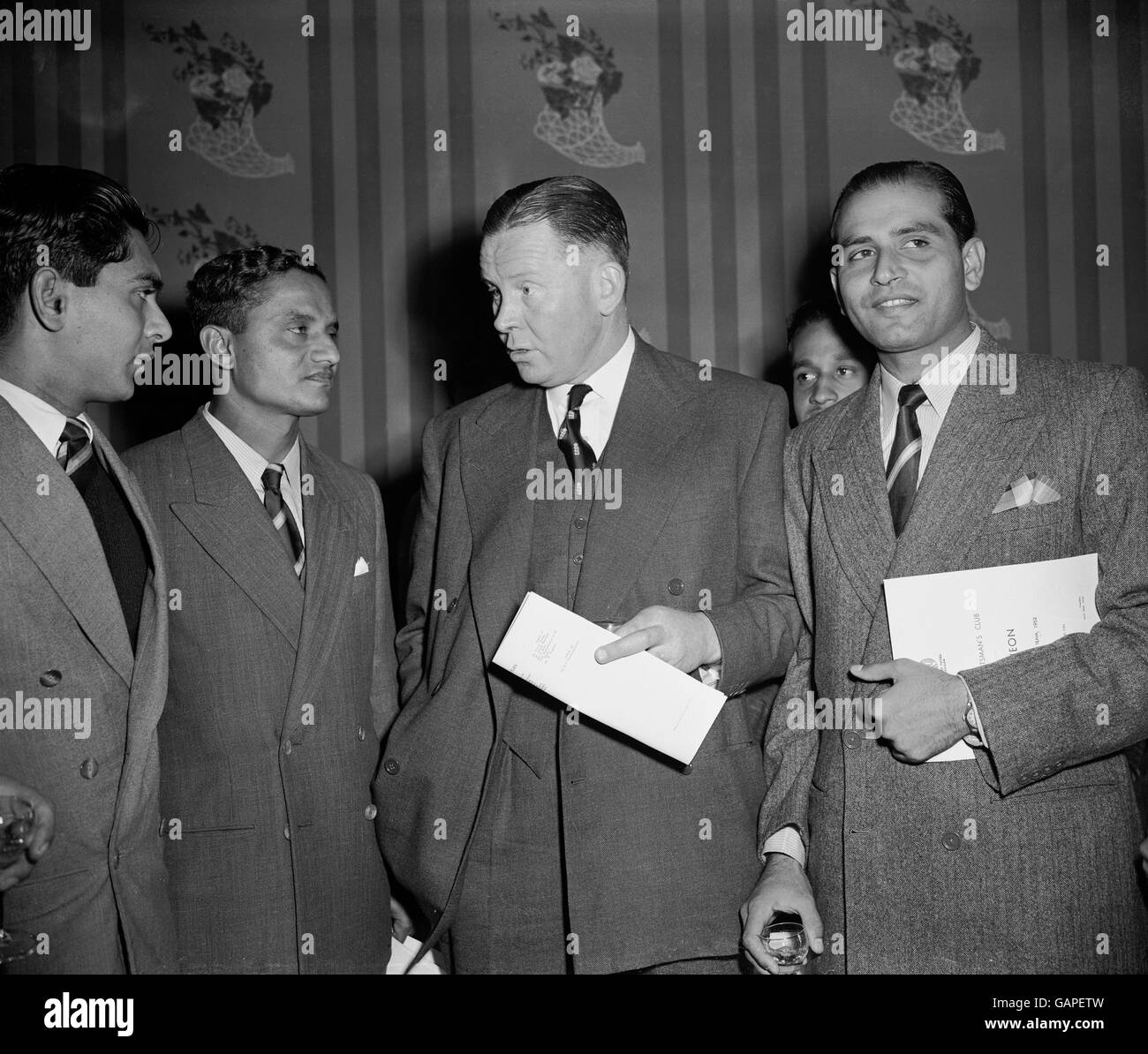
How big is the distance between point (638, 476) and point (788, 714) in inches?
21.0

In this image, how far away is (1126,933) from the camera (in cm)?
170

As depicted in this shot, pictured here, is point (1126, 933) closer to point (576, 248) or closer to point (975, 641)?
point (975, 641)

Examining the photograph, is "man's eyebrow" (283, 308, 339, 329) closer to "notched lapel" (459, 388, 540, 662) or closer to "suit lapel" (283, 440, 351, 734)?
"suit lapel" (283, 440, 351, 734)

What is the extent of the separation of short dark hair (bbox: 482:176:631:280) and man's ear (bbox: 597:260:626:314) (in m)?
0.03

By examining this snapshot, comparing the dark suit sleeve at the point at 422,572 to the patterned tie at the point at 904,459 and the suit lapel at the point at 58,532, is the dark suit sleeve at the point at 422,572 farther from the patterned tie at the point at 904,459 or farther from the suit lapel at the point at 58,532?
the patterned tie at the point at 904,459

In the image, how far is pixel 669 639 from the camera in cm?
175

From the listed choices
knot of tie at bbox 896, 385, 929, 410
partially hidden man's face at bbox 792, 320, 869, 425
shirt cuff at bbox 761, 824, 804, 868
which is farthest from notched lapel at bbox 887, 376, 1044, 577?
partially hidden man's face at bbox 792, 320, 869, 425

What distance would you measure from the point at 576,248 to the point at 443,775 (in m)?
1.04

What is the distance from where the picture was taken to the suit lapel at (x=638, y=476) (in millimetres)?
1872

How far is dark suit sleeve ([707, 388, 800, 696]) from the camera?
187 centimetres

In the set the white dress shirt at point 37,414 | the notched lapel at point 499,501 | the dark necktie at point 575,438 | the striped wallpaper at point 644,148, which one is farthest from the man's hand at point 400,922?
the striped wallpaper at point 644,148

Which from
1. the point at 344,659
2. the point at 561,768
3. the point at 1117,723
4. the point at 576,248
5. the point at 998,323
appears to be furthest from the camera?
the point at 998,323

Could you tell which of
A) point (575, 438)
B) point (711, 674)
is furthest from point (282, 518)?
point (711, 674)
